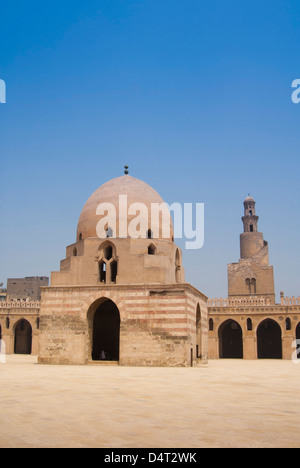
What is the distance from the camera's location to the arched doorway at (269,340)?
126 ft

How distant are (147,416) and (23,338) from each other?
121 feet

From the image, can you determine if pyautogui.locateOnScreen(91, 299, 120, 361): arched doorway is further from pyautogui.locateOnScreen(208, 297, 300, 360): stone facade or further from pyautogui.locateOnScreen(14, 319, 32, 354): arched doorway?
pyautogui.locateOnScreen(14, 319, 32, 354): arched doorway

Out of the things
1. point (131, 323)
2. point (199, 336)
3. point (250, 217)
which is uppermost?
point (250, 217)

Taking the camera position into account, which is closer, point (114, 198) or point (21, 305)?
point (114, 198)

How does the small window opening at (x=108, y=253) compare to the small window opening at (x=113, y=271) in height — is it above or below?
above

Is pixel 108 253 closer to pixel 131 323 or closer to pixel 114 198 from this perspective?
pixel 114 198

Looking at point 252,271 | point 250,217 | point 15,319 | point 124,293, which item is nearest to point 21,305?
point 15,319

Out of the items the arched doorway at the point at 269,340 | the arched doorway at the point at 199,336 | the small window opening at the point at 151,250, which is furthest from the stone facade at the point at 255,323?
the small window opening at the point at 151,250

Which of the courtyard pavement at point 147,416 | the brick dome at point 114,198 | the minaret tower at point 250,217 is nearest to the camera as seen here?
the courtyard pavement at point 147,416

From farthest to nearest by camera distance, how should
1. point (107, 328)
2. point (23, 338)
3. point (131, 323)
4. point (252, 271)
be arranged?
point (252, 271), point (23, 338), point (107, 328), point (131, 323)

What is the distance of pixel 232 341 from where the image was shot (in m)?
39.4

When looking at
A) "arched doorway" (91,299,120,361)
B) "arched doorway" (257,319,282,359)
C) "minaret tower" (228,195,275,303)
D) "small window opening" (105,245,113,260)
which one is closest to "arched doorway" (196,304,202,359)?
"arched doorway" (91,299,120,361)

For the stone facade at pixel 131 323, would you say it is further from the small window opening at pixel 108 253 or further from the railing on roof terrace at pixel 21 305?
the railing on roof terrace at pixel 21 305

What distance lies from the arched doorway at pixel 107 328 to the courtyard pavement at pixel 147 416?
12902 millimetres
